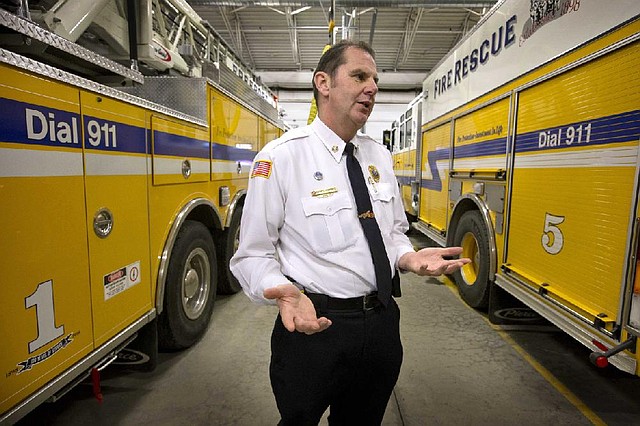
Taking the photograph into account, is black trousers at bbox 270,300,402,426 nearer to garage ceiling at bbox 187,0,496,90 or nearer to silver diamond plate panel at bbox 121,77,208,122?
silver diamond plate panel at bbox 121,77,208,122

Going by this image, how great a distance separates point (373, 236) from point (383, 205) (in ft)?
0.65

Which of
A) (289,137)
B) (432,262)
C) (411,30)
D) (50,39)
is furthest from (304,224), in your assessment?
(411,30)

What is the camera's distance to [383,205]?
1.55 metres

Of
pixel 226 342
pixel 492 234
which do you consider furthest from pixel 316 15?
pixel 226 342

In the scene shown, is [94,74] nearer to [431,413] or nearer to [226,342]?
[226,342]

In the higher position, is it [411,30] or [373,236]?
[411,30]

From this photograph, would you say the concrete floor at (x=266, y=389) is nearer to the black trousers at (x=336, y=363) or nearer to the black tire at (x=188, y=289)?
the black tire at (x=188, y=289)

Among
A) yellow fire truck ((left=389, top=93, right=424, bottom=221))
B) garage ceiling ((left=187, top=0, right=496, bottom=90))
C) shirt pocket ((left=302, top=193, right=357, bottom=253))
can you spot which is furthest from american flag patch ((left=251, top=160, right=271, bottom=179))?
garage ceiling ((left=187, top=0, right=496, bottom=90))

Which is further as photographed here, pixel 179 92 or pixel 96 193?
pixel 179 92

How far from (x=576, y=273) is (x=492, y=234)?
1173mm

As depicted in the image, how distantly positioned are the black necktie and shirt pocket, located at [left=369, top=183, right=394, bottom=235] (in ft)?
0.25

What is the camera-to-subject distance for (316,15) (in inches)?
380

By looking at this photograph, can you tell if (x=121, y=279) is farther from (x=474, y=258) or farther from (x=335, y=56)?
(x=474, y=258)

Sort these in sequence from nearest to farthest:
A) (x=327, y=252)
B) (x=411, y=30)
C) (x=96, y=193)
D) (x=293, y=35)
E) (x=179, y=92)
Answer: (x=327, y=252) < (x=96, y=193) < (x=179, y=92) < (x=411, y=30) < (x=293, y=35)
